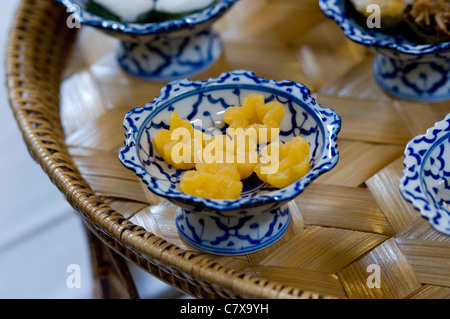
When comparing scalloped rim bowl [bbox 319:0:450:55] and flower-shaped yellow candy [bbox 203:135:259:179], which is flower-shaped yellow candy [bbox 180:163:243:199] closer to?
flower-shaped yellow candy [bbox 203:135:259:179]

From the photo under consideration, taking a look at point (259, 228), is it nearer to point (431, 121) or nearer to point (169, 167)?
point (169, 167)

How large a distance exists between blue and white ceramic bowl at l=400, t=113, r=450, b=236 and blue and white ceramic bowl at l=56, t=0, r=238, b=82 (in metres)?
0.44

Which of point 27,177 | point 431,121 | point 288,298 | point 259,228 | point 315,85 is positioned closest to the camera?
point 288,298

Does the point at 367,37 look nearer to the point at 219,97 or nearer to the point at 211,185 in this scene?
the point at 219,97

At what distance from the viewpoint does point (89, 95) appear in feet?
3.79

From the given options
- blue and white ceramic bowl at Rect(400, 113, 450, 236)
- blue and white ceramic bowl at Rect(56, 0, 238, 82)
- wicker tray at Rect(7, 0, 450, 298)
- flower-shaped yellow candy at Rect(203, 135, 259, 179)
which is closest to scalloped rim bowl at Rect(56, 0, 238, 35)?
blue and white ceramic bowl at Rect(56, 0, 238, 82)

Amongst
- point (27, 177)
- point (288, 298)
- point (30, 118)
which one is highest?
point (30, 118)

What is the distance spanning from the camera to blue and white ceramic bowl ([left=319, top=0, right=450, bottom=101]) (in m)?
0.95

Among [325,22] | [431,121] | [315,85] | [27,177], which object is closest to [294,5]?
[325,22]

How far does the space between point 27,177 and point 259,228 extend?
1075 millimetres

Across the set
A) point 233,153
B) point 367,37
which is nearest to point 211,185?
point 233,153

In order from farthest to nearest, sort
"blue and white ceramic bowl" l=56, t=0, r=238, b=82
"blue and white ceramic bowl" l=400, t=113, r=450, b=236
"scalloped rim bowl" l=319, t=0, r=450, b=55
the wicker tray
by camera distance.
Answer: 1. "blue and white ceramic bowl" l=56, t=0, r=238, b=82
2. "scalloped rim bowl" l=319, t=0, r=450, b=55
3. the wicker tray
4. "blue and white ceramic bowl" l=400, t=113, r=450, b=236

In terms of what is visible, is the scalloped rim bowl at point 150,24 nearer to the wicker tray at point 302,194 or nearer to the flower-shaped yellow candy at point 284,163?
the wicker tray at point 302,194

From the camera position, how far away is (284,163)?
776mm
